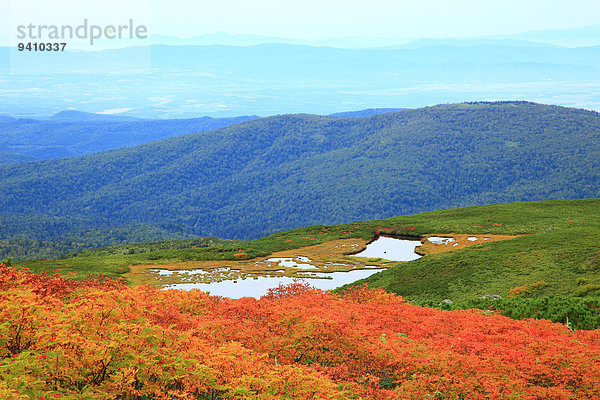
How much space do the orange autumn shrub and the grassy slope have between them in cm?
1426

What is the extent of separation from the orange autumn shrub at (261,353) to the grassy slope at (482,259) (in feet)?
46.8

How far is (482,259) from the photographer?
3966cm

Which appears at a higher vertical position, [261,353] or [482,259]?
[261,353]

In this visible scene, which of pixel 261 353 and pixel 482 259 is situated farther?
pixel 482 259

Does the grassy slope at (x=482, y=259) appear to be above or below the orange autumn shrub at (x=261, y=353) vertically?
below

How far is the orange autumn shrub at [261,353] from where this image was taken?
1145cm

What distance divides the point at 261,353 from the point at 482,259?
2976cm

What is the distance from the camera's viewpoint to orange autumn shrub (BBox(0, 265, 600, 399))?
1145cm

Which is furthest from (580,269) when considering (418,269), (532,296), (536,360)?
(536,360)

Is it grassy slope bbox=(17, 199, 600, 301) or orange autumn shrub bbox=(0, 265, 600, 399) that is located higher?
orange autumn shrub bbox=(0, 265, 600, 399)

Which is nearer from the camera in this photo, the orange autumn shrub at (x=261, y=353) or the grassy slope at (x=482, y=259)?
the orange autumn shrub at (x=261, y=353)

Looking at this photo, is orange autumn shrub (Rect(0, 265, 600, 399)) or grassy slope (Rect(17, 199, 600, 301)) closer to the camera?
orange autumn shrub (Rect(0, 265, 600, 399))

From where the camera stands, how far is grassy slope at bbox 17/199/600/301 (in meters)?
33.1

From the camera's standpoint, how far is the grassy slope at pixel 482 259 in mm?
33125
